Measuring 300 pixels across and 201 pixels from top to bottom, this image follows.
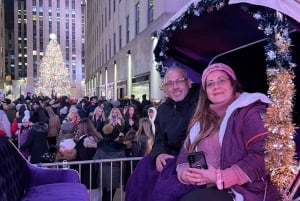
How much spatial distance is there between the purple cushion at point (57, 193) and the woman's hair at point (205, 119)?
2063 millimetres

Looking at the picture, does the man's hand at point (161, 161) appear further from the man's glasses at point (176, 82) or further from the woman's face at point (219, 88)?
the woman's face at point (219, 88)

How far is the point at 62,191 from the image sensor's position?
4.93 m

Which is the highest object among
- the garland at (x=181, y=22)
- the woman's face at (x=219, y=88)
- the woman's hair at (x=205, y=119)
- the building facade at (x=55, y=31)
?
the building facade at (x=55, y=31)

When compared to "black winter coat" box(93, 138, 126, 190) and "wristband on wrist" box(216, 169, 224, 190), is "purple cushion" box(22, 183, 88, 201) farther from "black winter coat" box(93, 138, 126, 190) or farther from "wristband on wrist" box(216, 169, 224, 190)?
"wristband on wrist" box(216, 169, 224, 190)

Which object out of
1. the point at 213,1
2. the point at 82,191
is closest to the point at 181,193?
the point at 213,1

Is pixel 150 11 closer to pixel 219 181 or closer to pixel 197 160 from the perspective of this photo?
pixel 197 160

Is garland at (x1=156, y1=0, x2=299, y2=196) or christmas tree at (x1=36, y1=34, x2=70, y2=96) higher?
christmas tree at (x1=36, y1=34, x2=70, y2=96)

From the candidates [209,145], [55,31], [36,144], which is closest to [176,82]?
[209,145]

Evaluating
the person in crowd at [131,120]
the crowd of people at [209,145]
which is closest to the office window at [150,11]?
the person in crowd at [131,120]

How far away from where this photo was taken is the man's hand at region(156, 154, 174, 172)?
12.7 ft

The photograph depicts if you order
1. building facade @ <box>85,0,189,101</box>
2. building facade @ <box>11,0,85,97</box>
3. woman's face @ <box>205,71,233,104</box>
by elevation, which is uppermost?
building facade @ <box>11,0,85,97</box>

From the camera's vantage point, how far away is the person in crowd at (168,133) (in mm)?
3895

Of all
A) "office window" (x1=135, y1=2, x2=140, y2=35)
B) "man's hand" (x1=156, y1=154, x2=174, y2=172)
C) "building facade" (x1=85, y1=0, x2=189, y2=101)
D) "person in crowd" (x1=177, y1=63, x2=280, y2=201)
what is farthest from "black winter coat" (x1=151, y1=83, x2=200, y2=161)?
"office window" (x1=135, y1=2, x2=140, y2=35)

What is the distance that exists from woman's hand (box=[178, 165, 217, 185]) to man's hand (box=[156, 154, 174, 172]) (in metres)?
0.79
